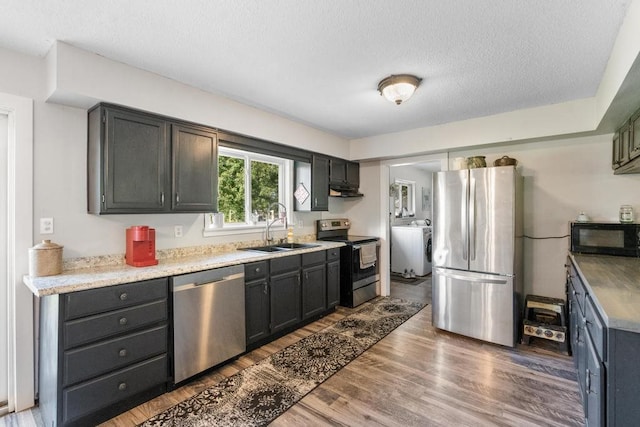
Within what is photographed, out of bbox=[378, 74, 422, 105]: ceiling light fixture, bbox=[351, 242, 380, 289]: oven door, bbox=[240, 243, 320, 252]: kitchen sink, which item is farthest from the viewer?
bbox=[351, 242, 380, 289]: oven door

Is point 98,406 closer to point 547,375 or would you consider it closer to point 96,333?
point 96,333

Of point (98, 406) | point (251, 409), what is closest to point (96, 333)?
point (98, 406)

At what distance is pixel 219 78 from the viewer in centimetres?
260

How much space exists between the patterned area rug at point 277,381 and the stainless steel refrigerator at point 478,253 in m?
0.79

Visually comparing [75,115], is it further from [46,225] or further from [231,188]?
[231,188]

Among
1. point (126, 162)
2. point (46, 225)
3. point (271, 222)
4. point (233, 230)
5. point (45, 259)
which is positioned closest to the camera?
point (45, 259)

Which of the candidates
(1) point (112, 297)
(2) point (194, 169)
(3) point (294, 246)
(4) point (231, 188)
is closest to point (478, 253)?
(3) point (294, 246)

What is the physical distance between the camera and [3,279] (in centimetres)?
217

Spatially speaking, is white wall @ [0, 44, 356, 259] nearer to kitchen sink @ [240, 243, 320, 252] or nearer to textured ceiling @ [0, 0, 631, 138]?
textured ceiling @ [0, 0, 631, 138]

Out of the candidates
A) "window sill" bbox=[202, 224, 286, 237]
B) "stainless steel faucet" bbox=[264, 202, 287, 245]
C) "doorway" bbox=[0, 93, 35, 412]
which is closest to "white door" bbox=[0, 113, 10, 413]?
"doorway" bbox=[0, 93, 35, 412]

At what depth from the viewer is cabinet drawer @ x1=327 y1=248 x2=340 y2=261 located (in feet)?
13.0

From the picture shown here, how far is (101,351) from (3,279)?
945 mm

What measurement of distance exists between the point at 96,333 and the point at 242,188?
2.15 meters

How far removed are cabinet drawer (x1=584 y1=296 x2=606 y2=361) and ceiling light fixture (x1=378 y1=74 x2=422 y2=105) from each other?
6.22 feet
